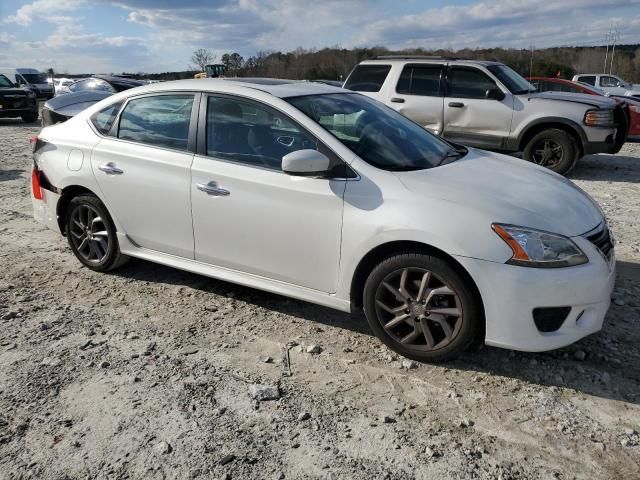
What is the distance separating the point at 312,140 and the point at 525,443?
2.16 m

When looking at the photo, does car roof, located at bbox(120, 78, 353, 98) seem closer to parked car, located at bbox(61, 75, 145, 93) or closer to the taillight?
the taillight

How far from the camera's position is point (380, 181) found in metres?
3.36

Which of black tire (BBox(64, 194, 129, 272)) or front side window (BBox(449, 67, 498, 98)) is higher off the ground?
front side window (BBox(449, 67, 498, 98))

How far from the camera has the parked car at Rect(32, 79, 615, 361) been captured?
10.1ft

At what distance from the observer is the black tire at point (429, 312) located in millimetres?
3143

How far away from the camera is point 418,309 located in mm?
3299

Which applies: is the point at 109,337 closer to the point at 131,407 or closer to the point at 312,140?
the point at 131,407

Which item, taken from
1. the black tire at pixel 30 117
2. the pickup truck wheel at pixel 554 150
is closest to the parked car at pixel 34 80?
the black tire at pixel 30 117

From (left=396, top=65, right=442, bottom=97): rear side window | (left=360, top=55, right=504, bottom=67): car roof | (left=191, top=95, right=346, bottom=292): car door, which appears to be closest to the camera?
(left=191, top=95, right=346, bottom=292): car door

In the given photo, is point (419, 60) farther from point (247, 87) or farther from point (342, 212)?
point (342, 212)

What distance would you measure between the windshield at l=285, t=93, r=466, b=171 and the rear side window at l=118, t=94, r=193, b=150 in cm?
88

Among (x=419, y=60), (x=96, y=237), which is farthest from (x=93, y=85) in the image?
(x=96, y=237)

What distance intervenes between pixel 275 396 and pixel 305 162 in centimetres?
139

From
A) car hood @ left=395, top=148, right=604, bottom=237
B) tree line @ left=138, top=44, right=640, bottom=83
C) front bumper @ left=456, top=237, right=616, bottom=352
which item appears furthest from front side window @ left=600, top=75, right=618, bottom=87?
front bumper @ left=456, top=237, right=616, bottom=352
